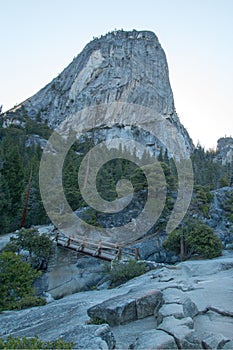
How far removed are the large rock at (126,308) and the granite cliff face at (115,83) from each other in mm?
59262

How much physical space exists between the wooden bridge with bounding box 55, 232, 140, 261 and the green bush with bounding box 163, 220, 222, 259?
237 cm

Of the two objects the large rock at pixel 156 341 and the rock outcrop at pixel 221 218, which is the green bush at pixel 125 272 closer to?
the large rock at pixel 156 341

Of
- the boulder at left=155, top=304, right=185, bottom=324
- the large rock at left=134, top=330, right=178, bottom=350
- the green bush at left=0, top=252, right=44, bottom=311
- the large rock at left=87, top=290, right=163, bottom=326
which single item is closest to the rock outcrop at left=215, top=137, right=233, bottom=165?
the green bush at left=0, top=252, right=44, bottom=311

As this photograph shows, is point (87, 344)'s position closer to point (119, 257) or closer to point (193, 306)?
point (193, 306)

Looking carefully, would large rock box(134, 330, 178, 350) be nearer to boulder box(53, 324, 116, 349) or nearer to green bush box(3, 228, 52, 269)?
boulder box(53, 324, 116, 349)

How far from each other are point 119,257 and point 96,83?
6312cm

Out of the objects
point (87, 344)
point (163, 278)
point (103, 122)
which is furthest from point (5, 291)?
point (103, 122)

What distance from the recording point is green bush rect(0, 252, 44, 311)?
30.1 feet

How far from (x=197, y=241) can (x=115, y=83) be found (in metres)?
61.4

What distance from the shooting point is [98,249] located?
47.7 ft

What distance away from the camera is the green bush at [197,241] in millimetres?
13766

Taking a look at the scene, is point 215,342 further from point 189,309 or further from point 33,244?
point 33,244

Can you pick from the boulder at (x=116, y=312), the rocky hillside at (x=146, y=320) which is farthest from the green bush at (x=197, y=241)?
the boulder at (x=116, y=312)

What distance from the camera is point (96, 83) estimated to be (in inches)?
2763
